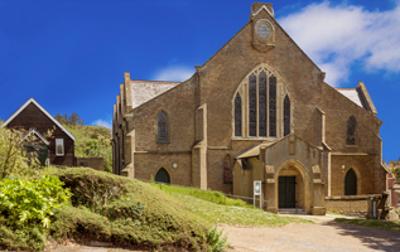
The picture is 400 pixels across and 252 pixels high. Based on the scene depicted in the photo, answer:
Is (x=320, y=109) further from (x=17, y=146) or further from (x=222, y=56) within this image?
(x=17, y=146)

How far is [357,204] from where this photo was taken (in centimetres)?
3059

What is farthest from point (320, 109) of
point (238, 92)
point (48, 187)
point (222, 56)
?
point (48, 187)

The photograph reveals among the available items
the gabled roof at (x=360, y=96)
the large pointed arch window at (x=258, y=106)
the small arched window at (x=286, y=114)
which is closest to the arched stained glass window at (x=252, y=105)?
the large pointed arch window at (x=258, y=106)

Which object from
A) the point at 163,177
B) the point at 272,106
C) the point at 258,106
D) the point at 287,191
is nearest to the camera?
the point at 287,191

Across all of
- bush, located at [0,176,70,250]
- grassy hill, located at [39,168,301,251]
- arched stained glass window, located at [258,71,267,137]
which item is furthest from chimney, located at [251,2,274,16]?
bush, located at [0,176,70,250]

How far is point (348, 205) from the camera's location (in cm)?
3042

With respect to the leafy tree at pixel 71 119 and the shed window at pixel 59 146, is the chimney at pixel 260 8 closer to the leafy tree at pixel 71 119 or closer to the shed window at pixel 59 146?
the shed window at pixel 59 146

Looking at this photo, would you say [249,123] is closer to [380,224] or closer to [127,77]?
[127,77]

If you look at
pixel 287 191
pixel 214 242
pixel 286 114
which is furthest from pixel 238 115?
pixel 214 242

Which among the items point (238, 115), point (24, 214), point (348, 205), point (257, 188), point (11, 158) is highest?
point (238, 115)

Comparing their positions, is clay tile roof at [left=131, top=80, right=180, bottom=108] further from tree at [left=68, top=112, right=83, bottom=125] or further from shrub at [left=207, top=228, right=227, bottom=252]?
tree at [left=68, top=112, right=83, bottom=125]

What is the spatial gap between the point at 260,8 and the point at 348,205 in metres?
18.1

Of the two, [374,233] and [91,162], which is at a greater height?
[91,162]

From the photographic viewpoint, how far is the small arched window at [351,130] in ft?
120
